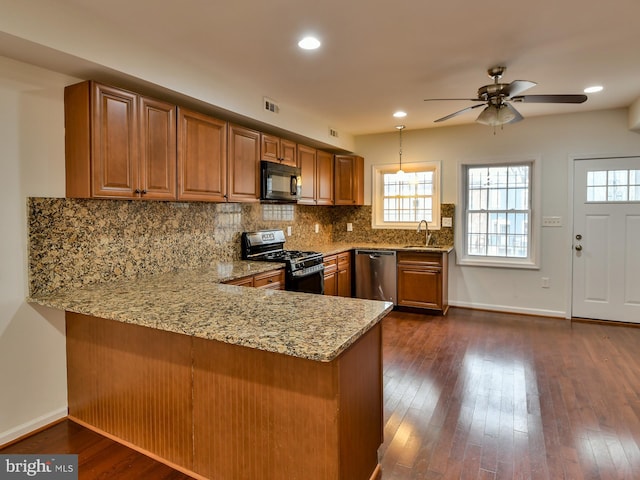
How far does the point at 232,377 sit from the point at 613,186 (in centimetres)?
482

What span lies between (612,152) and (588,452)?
3.67m

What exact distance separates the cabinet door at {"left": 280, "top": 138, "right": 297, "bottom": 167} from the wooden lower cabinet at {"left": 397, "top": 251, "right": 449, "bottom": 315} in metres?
1.84

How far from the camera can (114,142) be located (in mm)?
2361

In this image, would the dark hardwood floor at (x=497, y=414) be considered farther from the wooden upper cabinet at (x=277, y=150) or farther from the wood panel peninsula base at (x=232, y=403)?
the wooden upper cabinet at (x=277, y=150)

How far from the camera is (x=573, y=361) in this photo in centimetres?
336

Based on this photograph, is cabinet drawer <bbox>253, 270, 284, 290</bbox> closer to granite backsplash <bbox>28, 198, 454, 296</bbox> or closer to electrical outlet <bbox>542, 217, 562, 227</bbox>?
granite backsplash <bbox>28, 198, 454, 296</bbox>

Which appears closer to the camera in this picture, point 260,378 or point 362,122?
point 260,378

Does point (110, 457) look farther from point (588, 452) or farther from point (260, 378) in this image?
point (588, 452)

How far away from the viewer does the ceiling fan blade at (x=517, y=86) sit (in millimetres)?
2664

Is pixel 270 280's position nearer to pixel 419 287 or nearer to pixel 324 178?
pixel 324 178

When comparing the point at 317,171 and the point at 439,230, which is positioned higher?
the point at 317,171

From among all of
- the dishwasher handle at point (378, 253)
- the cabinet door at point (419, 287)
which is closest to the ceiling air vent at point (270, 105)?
the dishwasher handle at point (378, 253)

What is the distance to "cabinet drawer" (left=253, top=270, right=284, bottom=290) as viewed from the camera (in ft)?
10.7

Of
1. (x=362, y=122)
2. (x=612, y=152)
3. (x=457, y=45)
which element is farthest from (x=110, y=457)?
(x=612, y=152)
